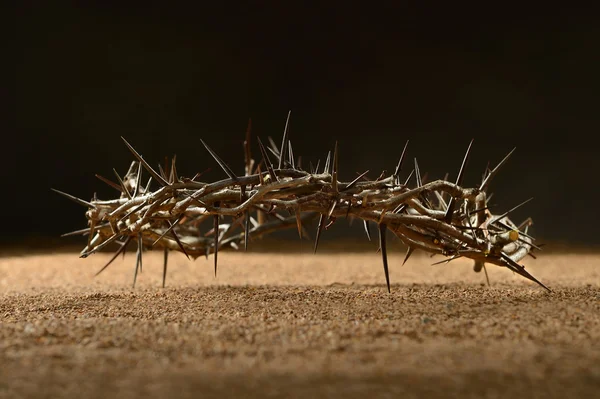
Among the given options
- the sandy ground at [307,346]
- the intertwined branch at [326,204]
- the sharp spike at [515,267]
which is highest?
the intertwined branch at [326,204]

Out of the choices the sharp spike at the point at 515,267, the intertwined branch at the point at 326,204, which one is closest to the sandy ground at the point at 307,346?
the sharp spike at the point at 515,267

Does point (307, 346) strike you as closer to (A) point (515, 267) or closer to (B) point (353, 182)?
(B) point (353, 182)

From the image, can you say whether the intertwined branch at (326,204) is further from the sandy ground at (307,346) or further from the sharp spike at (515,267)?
the sandy ground at (307,346)

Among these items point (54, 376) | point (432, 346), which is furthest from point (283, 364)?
point (54, 376)

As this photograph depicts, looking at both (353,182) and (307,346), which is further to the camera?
(353,182)

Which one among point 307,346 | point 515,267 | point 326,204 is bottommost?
point 307,346

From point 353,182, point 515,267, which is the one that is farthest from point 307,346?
point 515,267

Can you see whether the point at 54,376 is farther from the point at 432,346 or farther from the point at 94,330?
the point at 432,346

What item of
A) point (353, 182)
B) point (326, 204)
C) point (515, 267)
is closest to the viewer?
point (353, 182)

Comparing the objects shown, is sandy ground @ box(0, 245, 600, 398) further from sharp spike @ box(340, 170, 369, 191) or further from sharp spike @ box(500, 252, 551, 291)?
sharp spike @ box(340, 170, 369, 191)

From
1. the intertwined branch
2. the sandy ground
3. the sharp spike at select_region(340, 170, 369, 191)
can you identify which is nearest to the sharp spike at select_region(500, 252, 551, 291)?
the intertwined branch
